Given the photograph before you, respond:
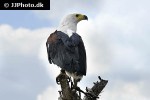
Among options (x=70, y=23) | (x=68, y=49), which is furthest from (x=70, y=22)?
(x=68, y=49)

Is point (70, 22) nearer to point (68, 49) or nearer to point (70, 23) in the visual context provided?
point (70, 23)

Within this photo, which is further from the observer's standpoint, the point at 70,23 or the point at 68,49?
the point at 70,23

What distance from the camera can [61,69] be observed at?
12.2 m

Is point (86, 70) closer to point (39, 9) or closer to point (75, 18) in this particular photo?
point (75, 18)

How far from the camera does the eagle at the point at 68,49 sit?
1144cm

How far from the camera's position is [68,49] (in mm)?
11922

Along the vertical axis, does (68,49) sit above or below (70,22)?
below

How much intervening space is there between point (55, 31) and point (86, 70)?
202cm

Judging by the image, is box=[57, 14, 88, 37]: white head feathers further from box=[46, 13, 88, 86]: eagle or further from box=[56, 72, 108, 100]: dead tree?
box=[56, 72, 108, 100]: dead tree

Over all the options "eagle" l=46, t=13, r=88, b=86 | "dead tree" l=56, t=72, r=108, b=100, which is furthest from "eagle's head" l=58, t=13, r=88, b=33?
"dead tree" l=56, t=72, r=108, b=100

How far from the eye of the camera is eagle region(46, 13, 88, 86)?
11.4 meters

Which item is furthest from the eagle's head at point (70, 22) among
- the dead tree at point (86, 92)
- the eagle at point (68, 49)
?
the dead tree at point (86, 92)

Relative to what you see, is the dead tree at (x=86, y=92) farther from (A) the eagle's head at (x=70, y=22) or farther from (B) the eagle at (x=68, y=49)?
(A) the eagle's head at (x=70, y=22)

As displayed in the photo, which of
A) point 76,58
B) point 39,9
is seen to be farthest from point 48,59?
point 39,9
